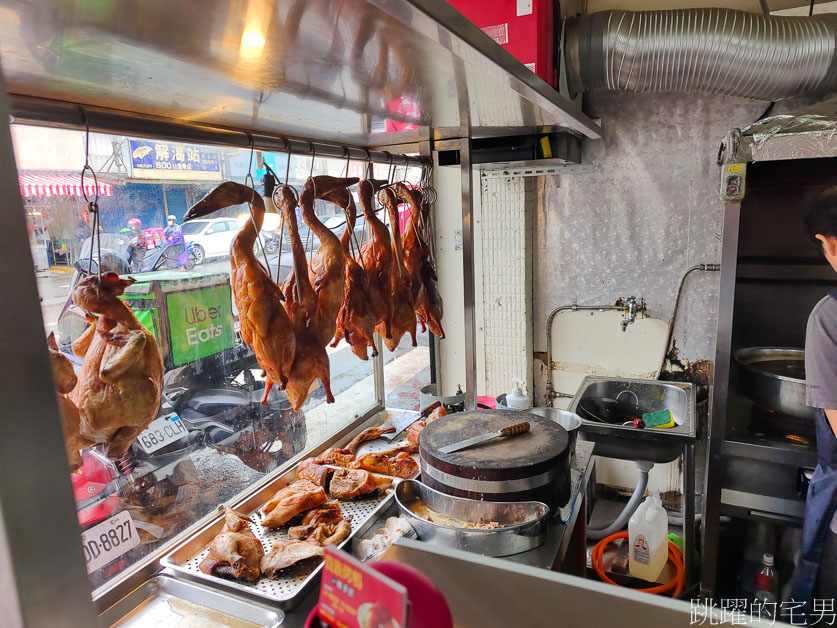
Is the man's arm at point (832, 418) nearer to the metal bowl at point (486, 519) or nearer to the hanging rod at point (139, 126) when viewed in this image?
the metal bowl at point (486, 519)

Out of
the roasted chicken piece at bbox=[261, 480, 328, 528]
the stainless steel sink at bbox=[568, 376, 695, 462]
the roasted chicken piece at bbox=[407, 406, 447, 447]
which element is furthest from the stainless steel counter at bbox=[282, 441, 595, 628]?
the stainless steel sink at bbox=[568, 376, 695, 462]

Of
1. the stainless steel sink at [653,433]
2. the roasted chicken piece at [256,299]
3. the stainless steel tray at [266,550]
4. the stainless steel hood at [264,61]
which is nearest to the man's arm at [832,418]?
the stainless steel sink at [653,433]

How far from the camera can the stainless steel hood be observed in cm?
79

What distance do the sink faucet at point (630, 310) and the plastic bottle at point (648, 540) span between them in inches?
42.0

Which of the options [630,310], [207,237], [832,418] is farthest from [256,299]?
[630,310]

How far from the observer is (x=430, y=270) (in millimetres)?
2307

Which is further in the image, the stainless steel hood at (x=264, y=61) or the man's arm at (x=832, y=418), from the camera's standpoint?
the man's arm at (x=832, y=418)

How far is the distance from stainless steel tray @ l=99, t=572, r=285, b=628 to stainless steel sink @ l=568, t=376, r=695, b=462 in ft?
5.53

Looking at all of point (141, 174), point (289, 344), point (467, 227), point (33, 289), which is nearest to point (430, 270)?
point (467, 227)

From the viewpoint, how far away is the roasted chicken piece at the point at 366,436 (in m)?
2.47

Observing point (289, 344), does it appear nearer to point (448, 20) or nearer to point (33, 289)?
point (448, 20)

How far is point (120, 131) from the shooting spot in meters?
1.14

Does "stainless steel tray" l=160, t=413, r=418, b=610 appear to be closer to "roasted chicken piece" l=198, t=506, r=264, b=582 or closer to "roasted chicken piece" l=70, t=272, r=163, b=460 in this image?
"roasted chicken piece" l=198, t=506, r=264, b=582

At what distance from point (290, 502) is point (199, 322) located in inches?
38.7
